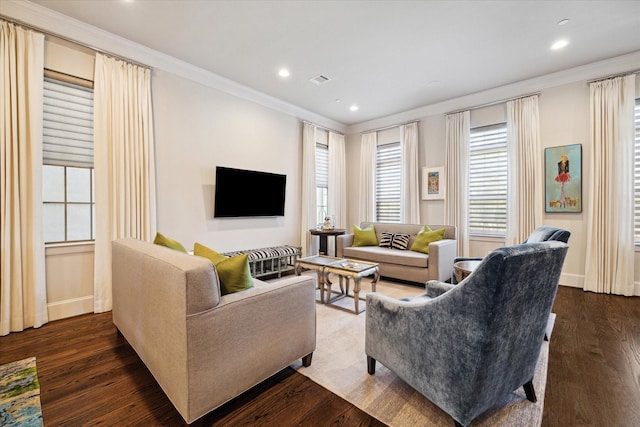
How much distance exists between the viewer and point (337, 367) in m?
1.93

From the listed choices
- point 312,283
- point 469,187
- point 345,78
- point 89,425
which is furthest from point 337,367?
point 469,187

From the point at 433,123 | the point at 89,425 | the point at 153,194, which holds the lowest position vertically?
the point at 89,425

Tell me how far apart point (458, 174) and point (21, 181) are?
5671 millimetres

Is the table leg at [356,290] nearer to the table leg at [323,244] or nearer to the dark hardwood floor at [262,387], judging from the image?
the dark hardwood floor at [262,387]

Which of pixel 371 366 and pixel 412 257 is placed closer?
pixel 371 366

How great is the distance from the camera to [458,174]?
475 centimetres

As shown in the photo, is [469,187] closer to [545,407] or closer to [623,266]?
[623,266]

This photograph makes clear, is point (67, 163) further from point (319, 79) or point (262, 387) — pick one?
point (319, 79)

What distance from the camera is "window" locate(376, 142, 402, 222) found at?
18.7ft

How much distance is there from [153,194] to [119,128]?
0.80m

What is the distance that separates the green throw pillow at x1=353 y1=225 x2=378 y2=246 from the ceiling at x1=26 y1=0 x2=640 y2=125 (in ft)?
7.93

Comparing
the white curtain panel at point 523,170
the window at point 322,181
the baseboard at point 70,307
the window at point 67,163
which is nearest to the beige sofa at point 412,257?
the white curtain panel at point 523,170

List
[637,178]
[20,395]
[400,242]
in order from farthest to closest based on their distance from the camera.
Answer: [400,242] → [637,178] → [20,395]

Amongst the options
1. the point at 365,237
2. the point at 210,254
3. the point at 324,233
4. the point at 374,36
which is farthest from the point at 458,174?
the point at 210,254
